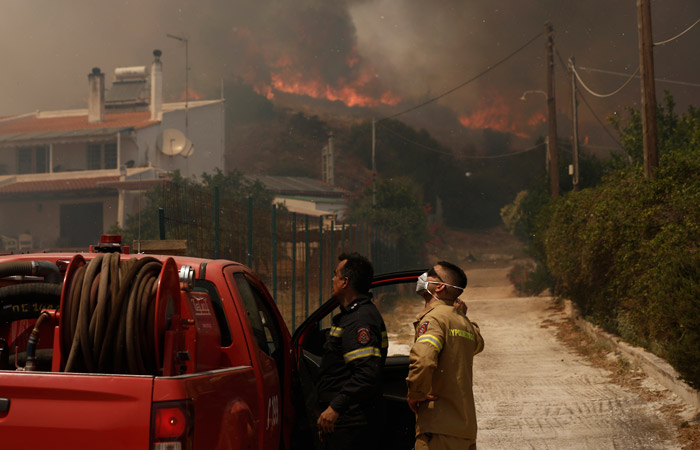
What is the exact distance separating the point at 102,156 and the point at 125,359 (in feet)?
166

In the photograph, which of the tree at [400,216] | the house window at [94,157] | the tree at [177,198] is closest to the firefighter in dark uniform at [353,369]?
the tree at [177,198]

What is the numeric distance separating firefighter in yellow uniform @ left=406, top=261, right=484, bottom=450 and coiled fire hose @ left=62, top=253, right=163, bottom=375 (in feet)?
5.87

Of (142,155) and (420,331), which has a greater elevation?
(142,155)

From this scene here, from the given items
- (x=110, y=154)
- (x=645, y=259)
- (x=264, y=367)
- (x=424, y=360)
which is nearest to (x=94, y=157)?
(x=110, y=154)

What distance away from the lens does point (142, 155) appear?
172 feet

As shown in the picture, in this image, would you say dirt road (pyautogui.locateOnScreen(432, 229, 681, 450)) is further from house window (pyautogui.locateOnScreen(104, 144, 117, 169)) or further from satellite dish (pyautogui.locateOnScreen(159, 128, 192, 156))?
house window (pyautogui.locateOnScreen(104, 144, 117, 169))

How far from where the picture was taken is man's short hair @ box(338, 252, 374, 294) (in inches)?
202

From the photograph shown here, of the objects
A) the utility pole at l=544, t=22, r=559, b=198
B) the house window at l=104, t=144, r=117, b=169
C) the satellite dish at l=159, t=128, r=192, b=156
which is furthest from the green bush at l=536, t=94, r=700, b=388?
the house window at l=104, t=144, r=117, b=169

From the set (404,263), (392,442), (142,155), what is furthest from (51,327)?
(142,155)

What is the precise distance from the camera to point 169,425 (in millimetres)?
3193

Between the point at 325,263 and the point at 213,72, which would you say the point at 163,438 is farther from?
the point at 213,72

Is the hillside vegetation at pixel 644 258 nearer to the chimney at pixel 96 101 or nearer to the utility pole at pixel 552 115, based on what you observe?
the utility pole at pixel 552 115

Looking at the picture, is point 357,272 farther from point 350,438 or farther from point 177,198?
point 177,198

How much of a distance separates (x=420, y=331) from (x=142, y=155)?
162ft
